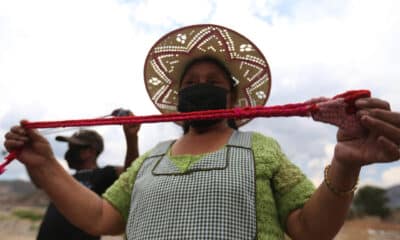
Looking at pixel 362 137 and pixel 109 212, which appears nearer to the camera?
pixel 362 137

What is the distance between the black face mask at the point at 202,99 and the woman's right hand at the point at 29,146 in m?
0.73

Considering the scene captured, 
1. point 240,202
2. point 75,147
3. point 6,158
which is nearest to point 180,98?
point 240,202

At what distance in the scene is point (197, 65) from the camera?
91.2 inches

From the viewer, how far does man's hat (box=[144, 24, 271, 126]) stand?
7.92ft

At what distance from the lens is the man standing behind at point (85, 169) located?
3180 mm

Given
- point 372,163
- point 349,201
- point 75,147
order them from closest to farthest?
point 372,163
point 349,201
point 75,147

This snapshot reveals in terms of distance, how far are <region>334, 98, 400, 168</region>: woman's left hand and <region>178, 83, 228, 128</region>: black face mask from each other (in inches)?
31.7

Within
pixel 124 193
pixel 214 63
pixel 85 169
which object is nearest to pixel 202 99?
pixel 214 63

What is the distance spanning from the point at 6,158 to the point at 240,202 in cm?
116

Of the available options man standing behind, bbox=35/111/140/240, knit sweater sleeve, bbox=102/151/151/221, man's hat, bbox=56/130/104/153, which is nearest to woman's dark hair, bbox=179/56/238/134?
knit sweater sleeve, bbox=102/151/151/221

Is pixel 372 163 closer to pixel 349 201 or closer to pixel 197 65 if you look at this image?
pixel 349 201

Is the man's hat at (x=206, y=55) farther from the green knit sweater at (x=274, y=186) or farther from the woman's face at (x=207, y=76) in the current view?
the green knit sweater at (x=274, y=186)

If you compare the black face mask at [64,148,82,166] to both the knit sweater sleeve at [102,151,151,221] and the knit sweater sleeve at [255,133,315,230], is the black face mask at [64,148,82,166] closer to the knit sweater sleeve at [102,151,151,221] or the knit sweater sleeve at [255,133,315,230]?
the knit sweater sleeve at [102,151,151,221]

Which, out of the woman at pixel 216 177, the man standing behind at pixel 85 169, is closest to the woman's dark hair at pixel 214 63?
the woman at pixel 216 177
